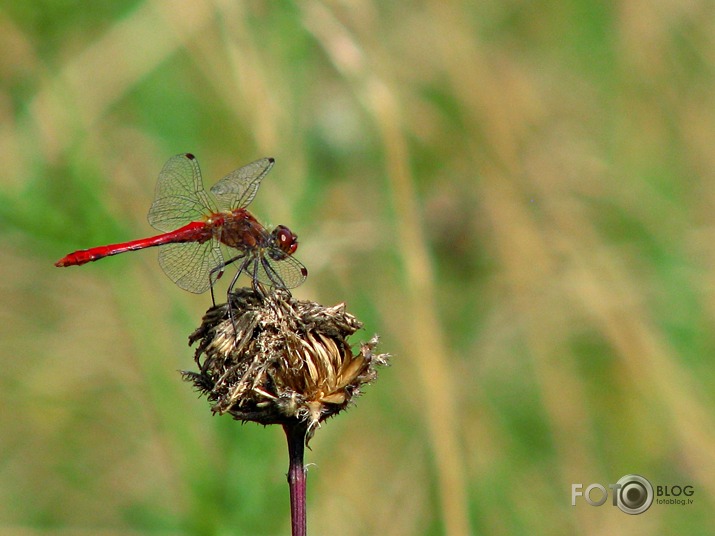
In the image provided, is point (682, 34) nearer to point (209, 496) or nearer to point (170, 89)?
point (170, 89)

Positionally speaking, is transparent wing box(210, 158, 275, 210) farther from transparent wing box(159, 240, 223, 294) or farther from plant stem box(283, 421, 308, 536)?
plant stem box(283, 421, 308, 536)

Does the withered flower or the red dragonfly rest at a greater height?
the red dragonfly

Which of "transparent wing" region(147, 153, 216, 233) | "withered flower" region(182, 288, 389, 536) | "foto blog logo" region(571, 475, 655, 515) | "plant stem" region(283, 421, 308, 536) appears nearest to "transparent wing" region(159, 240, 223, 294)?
"transparent wing" region(147, 153, 216, 233)

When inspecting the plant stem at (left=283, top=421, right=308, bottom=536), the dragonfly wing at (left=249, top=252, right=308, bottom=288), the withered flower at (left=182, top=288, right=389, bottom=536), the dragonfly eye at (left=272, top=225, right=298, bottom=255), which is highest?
the dragonfly eye at (left=272, top=225, right=298, bottom=255)

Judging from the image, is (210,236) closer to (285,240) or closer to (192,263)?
(192,263)

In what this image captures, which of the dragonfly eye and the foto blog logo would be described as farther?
the foto blog logo

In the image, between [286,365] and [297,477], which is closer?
[297,477]

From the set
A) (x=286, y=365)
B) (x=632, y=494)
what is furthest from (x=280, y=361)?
(x=632, y=494)
